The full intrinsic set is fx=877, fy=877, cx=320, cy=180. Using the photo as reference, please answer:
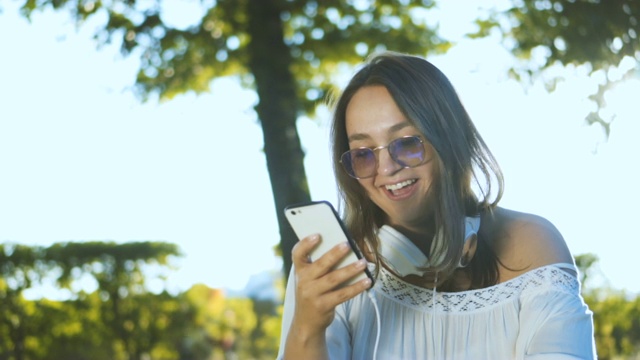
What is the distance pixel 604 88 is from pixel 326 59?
3.62 m

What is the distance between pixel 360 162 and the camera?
286 centimetres

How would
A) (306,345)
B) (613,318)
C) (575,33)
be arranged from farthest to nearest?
1. (613,318)
2. (575,33)
3. (306,345)

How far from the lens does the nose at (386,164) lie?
9.00ft

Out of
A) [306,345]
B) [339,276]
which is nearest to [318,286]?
[339,276]

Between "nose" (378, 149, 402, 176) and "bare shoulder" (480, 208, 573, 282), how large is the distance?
398mm

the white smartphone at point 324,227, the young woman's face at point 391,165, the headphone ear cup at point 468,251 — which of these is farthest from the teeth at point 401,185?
the white smartphone at point 324,227

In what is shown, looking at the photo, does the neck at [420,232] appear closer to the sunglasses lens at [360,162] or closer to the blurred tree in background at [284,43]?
the sunglasses lens at [360,162]

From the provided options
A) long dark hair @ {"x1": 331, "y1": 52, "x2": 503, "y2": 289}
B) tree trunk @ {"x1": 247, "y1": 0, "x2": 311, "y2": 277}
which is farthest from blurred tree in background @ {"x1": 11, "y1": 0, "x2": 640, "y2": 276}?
long dark hair @ {"x1": 331, "y1": 52, "x2": 503, "y2": 289}

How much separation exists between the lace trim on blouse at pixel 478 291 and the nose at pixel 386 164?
39 centimetres

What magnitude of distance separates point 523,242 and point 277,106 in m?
6.51

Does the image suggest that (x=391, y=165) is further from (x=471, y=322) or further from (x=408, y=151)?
(x=471, y=322)

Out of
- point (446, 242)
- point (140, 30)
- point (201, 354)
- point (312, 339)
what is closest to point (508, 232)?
point (446, 242)

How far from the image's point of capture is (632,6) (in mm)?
7012

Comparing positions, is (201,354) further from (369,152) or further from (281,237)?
(369,152)
